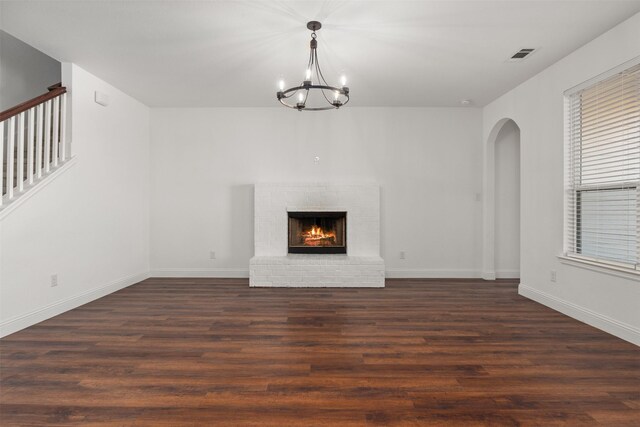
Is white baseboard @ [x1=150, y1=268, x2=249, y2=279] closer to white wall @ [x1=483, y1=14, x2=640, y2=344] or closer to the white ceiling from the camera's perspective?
the white ceiling

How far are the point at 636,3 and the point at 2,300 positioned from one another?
18.3 feet

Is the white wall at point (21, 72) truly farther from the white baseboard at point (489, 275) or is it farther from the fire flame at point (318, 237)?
the white baseboard at point (489, 275)

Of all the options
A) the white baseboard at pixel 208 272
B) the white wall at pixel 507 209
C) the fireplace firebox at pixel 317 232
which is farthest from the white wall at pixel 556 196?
the white baseboard at pixel 208 272

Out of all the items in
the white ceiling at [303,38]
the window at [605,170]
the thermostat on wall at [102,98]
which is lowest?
the window at [605,170]

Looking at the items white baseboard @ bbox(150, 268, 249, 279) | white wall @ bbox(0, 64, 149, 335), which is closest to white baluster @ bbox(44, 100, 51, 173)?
white wall @ bbox(0, 64, 149, 335)

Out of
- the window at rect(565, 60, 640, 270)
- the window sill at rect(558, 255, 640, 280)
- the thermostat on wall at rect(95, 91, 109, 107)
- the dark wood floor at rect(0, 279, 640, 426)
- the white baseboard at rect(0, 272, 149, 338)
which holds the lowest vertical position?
the dark wood floor at rect(0, 279, 640, 426)

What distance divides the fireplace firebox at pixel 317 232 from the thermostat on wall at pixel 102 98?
2.82 meters

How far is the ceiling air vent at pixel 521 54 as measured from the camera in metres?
3.51

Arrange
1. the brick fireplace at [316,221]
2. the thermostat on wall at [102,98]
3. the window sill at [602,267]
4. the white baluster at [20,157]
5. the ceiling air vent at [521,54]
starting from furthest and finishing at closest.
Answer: the brick fireplace at [316,221] → the thermostat on wall at [102,98] → the ceiling air vent at [521,54] → the white baluster at [20,157] → the window sill at [602,267]

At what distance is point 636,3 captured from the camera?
8.70 ft

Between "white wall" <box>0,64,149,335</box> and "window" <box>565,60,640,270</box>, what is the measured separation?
5.27 meters

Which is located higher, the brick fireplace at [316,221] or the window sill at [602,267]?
the brick fireplace at [316,221]

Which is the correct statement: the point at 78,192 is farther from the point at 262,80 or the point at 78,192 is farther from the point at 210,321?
the point at 262,80

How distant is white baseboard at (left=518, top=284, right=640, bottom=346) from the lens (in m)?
2.85
